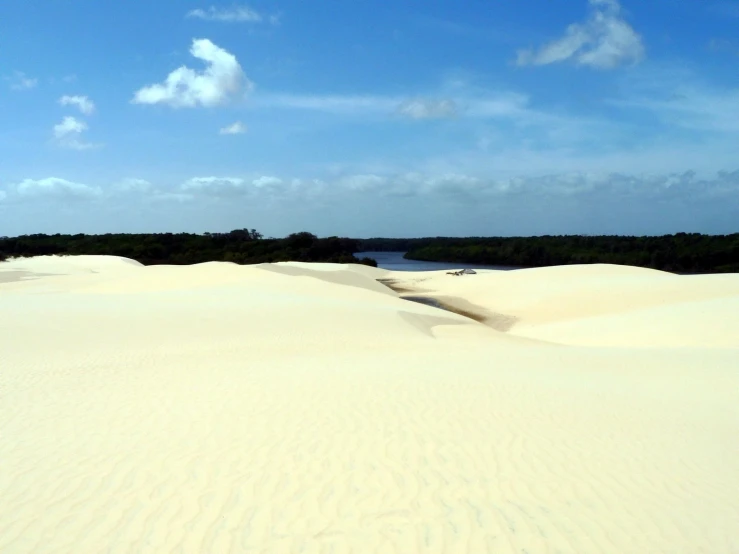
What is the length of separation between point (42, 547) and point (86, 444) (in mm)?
2250

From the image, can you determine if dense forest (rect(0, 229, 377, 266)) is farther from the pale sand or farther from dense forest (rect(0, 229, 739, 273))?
the pale sand

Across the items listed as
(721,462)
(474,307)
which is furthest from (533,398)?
(474,307)

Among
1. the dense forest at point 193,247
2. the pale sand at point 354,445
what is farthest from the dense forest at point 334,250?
the pale sand at point 354,445

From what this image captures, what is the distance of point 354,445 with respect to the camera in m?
6.67

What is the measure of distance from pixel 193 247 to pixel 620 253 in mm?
59052

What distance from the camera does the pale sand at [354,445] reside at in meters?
4.76

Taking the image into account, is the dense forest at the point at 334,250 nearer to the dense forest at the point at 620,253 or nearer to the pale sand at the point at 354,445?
the dense forest at the point at 620,253

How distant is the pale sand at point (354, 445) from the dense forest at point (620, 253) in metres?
62.0

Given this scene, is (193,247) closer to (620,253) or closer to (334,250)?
(334,250)

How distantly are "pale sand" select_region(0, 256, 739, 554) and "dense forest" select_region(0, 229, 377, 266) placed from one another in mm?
62202

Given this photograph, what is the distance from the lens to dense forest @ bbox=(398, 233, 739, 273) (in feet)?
231

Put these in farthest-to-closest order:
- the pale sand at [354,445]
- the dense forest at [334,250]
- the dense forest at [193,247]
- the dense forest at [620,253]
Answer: the dense forest at [193,247], the dense forest at [334,250], the dense forest at [620,253], the pale sand at [354,445]

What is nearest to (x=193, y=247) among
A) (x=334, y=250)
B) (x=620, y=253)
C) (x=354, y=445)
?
(x=334, y=250)

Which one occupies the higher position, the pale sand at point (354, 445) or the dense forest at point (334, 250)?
the dense forest at point (334, 250)
